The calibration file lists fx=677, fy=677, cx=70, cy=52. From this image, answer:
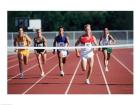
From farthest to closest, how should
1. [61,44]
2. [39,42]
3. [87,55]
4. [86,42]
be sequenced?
[39,42] < [61,44] < [87,55] < [86,42]

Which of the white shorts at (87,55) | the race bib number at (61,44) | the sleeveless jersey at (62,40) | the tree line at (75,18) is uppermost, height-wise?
the tree line at (75,18)

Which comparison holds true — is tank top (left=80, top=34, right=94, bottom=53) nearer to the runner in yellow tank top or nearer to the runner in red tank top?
the runner in red tank top

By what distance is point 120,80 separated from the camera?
12.6 m

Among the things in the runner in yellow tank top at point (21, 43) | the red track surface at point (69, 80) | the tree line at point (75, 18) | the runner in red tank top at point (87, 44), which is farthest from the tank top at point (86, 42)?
the runner in yellow tank top at point (21, 43)

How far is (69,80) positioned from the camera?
41.2 ft

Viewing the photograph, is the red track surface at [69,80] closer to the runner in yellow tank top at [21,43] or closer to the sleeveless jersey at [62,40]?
the runner in yellow tank top at [21,43]

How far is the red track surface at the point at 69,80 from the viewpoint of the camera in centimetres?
1179

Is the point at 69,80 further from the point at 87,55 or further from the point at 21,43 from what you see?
the point at 21,43

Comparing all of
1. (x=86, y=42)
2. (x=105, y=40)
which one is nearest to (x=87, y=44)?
(x=86, y=42)
